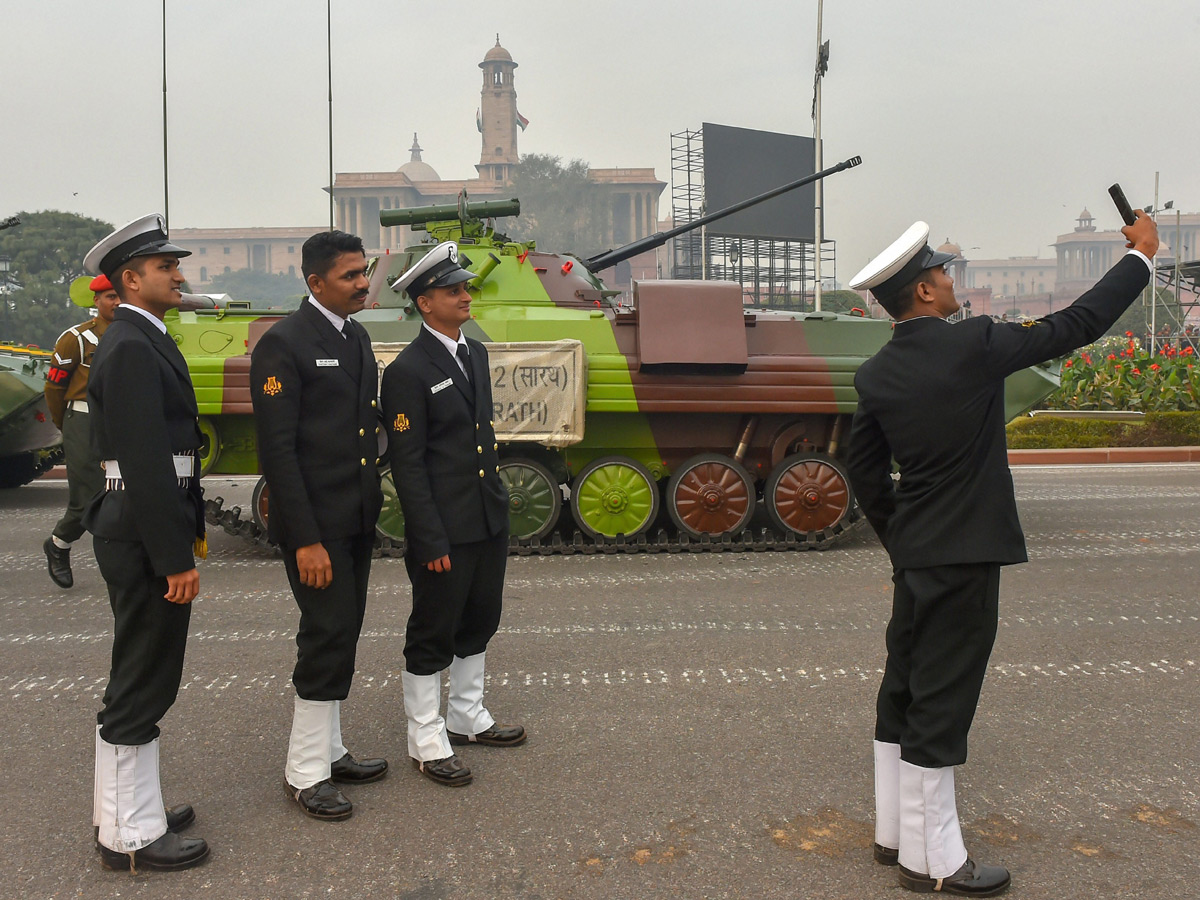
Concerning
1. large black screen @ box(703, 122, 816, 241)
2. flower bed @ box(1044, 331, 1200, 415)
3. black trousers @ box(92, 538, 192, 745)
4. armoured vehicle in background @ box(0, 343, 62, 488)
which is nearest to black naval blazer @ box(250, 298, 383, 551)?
black trousers @ box(92, 538, 192, 745)

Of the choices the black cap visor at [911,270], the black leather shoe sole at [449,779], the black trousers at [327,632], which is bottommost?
the black leather shoe sole at [449,779]

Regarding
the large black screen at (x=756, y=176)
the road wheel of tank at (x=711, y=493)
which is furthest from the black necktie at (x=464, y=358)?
the large black screen at (x=756, y=176)

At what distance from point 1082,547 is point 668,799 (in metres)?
5.56

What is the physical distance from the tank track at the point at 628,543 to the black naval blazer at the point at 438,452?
420 centimetres

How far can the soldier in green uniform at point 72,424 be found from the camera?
7.05 meters

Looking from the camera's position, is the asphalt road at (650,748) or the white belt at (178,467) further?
the white belt at (178,467)

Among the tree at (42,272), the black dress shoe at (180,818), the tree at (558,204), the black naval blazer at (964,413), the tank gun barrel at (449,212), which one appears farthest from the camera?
the tree at (558,204)

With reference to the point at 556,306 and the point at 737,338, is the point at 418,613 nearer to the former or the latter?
the point at 737,338

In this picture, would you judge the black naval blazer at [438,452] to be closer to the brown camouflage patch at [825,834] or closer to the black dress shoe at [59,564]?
the brown camouflage patch at [825,834]

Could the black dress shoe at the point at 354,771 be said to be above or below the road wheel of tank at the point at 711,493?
below

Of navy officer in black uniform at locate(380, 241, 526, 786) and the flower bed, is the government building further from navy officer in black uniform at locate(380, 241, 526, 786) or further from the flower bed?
navy officer in black uniform at locate(380, 241, 526, 786)

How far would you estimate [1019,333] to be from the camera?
3027 millimetres

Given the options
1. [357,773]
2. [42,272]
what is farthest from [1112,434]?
[42,272]

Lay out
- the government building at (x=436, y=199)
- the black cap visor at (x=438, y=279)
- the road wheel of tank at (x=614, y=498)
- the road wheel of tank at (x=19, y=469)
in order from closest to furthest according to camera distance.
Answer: the black cap visor at (x=438, y=279), the road wheel of tank at (x=614, y=498), the road wheel of tank at (x=19, y=469), the government building at (x=436, y=199)
